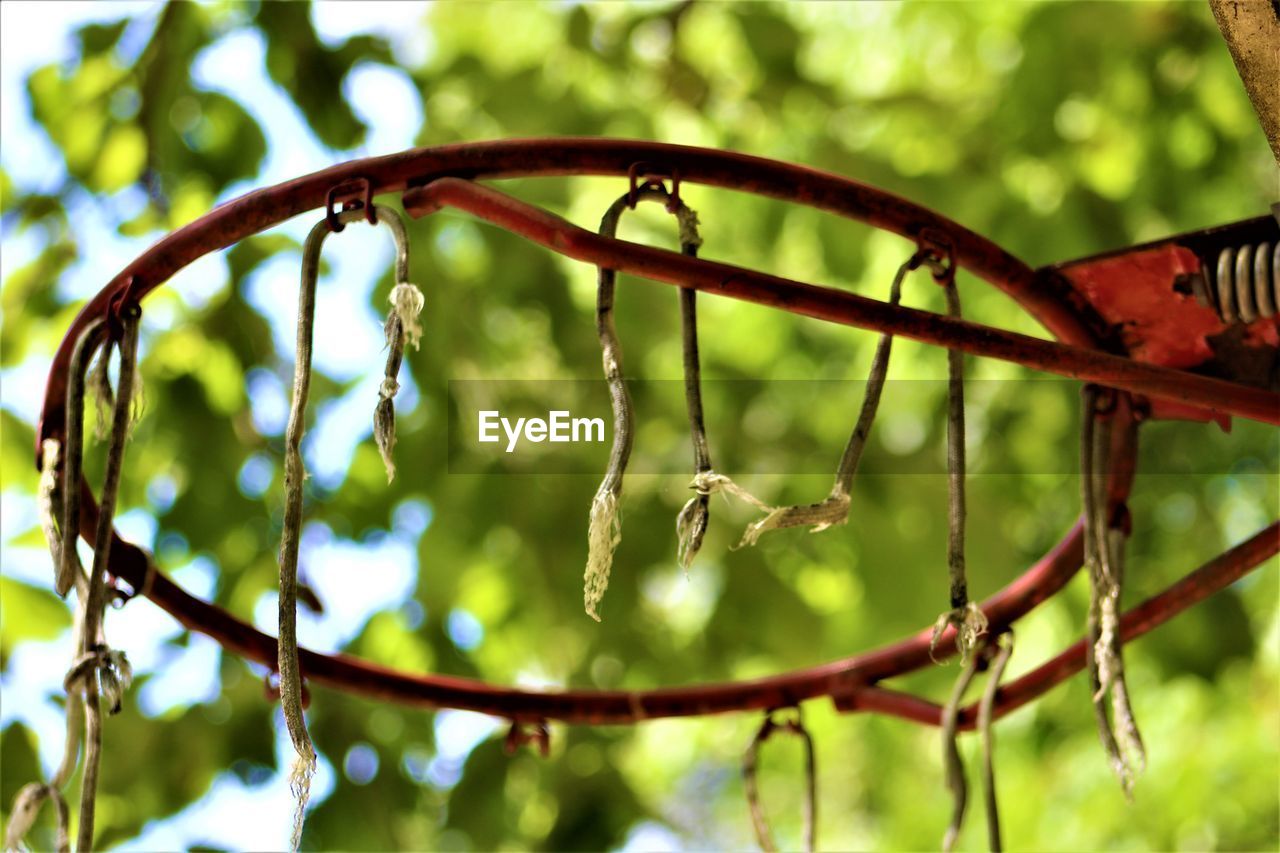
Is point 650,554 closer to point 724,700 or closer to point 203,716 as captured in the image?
point 203,716

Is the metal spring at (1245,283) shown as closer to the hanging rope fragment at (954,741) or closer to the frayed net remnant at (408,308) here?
the hanging rope fragment at (954,741)

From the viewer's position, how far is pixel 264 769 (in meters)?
1.40

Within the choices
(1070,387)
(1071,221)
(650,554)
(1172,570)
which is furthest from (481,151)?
(1172,570)

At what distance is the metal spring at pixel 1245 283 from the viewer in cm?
67

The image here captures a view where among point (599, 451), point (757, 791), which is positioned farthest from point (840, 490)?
point (599, 451)

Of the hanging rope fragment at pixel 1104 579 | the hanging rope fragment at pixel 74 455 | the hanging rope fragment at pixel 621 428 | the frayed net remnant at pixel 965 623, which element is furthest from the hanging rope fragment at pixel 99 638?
the hanging rope fragment at pixel 1104 579

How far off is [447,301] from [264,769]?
52cm

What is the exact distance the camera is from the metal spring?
673 millimetres

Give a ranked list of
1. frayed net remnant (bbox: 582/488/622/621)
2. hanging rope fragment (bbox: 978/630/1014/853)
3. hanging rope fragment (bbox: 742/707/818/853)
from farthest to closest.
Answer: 1. hanging rope fragment (bbox: 742/707/818/853)
2. hanging rope fragment (bbox: 978/630/1014/853)
3. frayed net remnant (bbox: 582/488/622/621)

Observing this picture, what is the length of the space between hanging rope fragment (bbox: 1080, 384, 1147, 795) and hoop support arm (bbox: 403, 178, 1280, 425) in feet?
0.39

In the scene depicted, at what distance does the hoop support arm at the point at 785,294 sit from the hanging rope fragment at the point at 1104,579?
118 millimetres

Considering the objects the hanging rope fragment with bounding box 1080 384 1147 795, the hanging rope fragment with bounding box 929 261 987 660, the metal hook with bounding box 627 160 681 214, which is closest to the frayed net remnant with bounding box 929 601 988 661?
the hanging rope fragment with bounding box 929 261 987 660

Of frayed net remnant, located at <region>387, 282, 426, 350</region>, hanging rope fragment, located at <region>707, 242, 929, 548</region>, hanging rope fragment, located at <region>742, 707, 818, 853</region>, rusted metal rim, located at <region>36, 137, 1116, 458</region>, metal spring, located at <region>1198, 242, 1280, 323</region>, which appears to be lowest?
hanging rope fragment, located at <region>742, 707, 818, 853</region>

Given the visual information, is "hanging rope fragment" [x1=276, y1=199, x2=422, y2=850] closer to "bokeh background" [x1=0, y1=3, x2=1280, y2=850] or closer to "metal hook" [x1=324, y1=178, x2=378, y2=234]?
"metal hook" [x1=324, y1=178, x2=378, y2=234]
